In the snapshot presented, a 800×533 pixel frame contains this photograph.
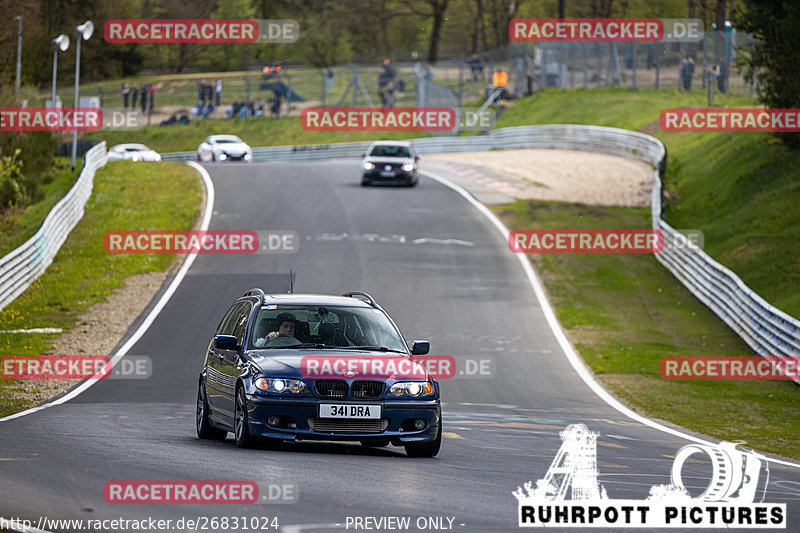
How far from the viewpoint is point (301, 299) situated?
11719 millimetres

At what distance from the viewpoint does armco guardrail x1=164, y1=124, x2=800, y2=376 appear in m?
22.3

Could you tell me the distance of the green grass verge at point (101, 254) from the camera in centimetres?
2352

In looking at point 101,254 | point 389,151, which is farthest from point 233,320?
point 389,151

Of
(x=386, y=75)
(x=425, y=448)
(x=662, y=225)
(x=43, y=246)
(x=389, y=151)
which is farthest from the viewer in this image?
(x=386, y=75)

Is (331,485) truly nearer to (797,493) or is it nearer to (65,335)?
(797,493)

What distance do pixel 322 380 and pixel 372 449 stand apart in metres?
1.44

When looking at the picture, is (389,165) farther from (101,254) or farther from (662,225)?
(101,254)

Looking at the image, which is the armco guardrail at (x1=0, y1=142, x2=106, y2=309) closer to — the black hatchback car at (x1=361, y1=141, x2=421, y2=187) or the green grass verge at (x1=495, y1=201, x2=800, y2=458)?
the black hatchback car at (x1=361, y1=141, x2=421, y2=187)

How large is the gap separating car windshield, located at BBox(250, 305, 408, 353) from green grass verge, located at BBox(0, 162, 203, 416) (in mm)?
5250

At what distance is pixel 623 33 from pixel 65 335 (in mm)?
53497

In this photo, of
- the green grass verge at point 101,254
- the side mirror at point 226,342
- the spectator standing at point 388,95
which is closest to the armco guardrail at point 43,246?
the green grass verge at point 101,254

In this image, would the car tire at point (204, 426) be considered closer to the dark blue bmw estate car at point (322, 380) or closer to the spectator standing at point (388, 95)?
the dark blue bmw estate car at point (322, 380)

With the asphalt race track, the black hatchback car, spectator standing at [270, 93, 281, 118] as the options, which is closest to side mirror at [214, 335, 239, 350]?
the asphalt race track

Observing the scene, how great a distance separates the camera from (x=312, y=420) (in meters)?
10.4
